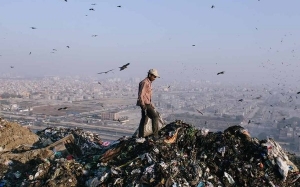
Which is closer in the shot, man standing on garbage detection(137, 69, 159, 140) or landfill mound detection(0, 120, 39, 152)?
man standing on garbage detection(137, 69, 159, 140)

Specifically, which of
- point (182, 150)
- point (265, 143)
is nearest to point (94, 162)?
point (182, 150)

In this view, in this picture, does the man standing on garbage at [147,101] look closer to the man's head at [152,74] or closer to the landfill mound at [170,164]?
the man's head at [152,74]

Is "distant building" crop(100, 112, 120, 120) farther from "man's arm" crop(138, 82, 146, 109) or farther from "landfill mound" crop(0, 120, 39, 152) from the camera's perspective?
"man's arm" crop(138, 82, 146, 109)

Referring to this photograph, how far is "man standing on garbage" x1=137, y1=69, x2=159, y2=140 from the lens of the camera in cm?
564

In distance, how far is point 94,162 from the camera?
5.28m

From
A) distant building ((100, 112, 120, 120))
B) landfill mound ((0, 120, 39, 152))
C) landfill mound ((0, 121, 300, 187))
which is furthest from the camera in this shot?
distant building ((100, 112, 120, 120))

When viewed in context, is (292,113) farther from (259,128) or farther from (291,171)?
(291,171)

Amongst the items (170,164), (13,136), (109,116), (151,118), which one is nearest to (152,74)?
(151,118)

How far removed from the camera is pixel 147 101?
225 inches

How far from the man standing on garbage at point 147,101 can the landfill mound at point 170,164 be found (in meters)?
0.24

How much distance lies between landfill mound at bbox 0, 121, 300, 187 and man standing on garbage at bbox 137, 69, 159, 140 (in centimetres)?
24

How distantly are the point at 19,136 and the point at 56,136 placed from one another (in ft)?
3.95

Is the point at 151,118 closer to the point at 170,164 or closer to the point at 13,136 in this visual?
the point at 170,164

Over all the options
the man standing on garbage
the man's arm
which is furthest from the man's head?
the man's arm
